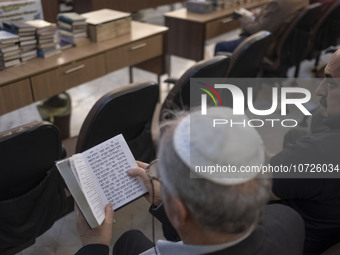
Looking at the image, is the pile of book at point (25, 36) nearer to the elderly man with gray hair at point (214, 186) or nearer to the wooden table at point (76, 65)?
the wooden table at point (76, 65)

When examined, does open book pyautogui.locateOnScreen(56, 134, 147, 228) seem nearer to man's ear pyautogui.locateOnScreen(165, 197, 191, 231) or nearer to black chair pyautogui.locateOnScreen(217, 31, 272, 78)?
man's ear pyautogui.locateOnScreen(165, 197, 191, 231)

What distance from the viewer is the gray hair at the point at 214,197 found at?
68 centimetres

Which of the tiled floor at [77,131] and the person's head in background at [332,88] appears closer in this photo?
the person's head in background at [332,88]

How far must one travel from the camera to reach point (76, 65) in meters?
2.40

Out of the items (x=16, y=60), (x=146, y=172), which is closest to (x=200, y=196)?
(x=146, y=172)

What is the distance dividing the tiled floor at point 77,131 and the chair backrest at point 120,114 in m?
0.40

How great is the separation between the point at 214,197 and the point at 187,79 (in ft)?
4.18

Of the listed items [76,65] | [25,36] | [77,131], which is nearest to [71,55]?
[76,65]

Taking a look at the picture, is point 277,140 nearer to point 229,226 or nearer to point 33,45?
point 33,45

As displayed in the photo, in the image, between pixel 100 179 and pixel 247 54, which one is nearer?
pixel 100 179

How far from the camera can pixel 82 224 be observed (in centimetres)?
104

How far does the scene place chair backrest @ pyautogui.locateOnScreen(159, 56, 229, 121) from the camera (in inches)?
74.4

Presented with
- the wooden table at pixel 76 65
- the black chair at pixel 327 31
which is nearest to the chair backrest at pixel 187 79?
the wooden table at pixel 76 65

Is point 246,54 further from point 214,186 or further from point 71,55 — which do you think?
point 214,186
